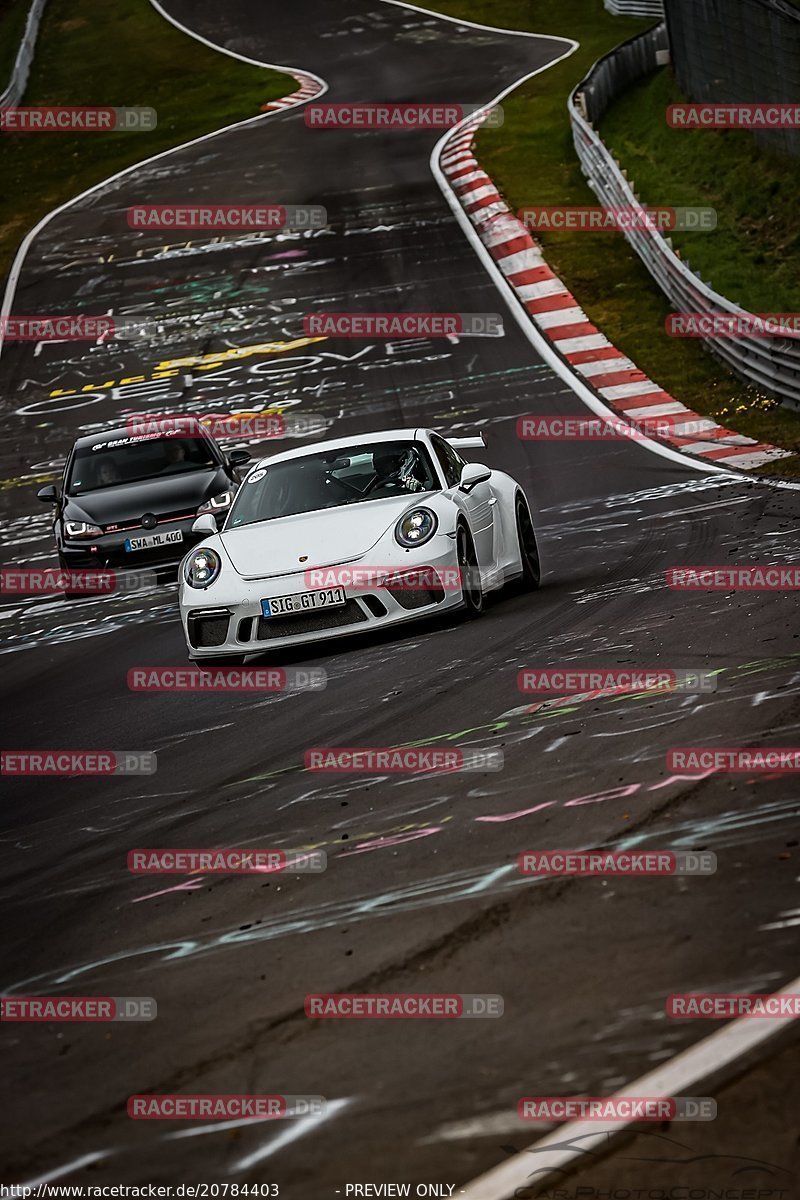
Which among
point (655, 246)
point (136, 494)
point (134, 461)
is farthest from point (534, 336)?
point (136, 494)

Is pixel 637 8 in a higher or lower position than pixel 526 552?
higher

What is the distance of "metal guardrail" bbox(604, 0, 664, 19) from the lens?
45.1 meters

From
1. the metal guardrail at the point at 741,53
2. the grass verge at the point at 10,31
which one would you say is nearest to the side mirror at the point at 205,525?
the metal guardrail at the point at 741,53

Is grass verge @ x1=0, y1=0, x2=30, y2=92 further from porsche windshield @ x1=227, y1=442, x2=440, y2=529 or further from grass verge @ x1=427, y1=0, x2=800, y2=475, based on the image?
porsche windshield @ x1=227, y1=442, x2=440, y2=529

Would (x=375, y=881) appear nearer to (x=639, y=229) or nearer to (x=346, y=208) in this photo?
(x=639, y=229)

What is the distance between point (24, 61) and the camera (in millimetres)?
Result: 48469

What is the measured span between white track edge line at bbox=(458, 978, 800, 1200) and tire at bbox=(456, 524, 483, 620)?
19.0 ft

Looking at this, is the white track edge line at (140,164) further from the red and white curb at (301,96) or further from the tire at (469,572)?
the tire at (469,572)

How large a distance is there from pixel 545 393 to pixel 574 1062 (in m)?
16.2

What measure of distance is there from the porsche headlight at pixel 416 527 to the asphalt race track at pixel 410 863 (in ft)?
1.77

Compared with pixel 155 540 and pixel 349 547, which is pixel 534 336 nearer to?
pixel 155 540

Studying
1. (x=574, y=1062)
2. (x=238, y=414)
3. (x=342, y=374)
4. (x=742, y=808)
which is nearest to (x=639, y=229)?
(x=342, y=374)

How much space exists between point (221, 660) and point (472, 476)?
2.00 metres

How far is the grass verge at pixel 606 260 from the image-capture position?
1756 centimetres
